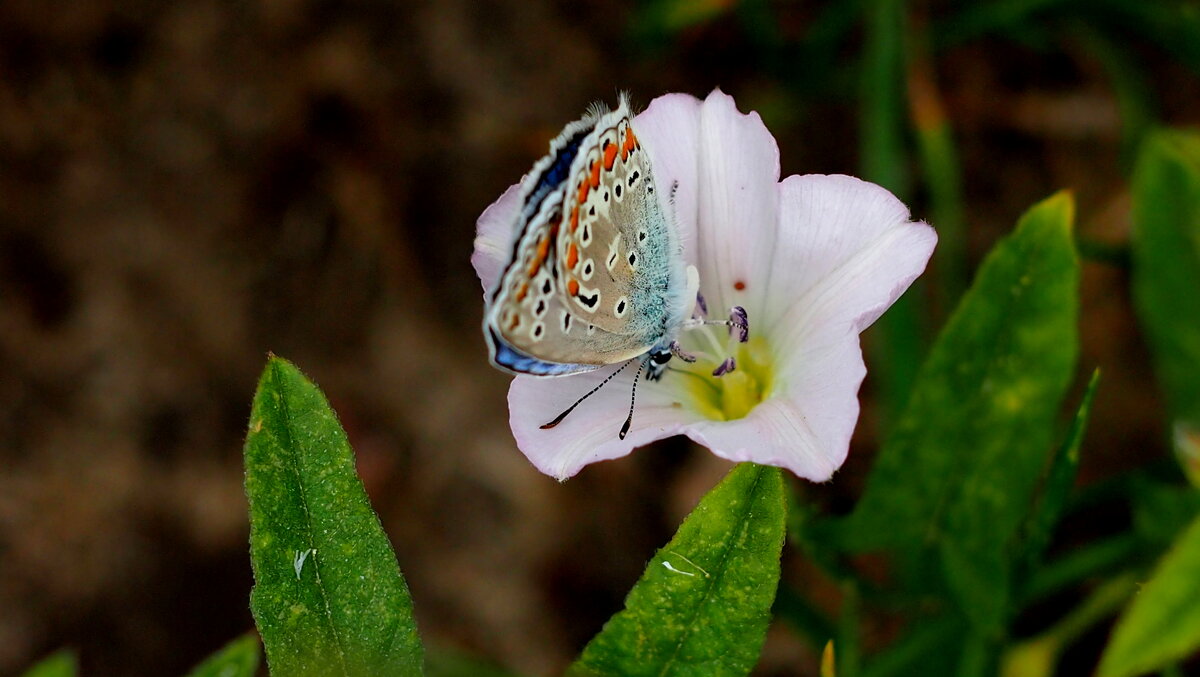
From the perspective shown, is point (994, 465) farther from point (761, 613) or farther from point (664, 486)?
point (664, 486)

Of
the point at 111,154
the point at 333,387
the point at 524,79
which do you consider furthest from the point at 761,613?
the point at 111,154

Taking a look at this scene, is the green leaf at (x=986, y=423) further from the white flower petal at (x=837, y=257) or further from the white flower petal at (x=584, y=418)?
the white flower petal at (x=584, y=418)

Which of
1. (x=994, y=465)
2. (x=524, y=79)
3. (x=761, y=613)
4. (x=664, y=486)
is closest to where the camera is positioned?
(x=761, y=613)

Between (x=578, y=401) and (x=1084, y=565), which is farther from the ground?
(x=578, y=401)

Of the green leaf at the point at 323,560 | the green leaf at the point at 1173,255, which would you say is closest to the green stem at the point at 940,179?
the green leaf at the point at 1173,255

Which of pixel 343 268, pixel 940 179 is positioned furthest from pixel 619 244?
pixel 343 268

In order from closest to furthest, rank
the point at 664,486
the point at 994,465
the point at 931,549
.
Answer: the point at 994,465 → the point at 931,549 → the point at 664,486

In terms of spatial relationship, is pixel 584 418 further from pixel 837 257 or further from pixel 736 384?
pixel 837 257
